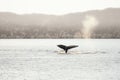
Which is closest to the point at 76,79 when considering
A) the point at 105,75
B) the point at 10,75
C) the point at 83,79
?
the point at 83,79

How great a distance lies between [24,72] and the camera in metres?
66.1

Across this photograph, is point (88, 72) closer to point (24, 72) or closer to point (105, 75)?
point (105, 75)

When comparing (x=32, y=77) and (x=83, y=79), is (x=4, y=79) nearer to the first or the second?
(x=32, y=77)

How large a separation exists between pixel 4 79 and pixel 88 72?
14.0 metres

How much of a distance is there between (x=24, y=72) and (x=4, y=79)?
868 cm

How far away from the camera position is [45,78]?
58719 millimetres

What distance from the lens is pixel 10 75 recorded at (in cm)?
6203

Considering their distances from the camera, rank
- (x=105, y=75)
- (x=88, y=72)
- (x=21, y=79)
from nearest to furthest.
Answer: (x=21, y=79) < (x=105, y=75) < (x=88, y=72)

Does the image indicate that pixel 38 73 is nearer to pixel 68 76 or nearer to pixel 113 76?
pixel 68 76

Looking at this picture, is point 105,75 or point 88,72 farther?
point 88,72

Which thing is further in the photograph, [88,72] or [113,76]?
[88,72]

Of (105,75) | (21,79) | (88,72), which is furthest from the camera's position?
(88,72)

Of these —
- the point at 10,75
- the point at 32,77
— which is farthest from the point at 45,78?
the point at 10,75

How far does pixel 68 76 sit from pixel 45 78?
375 centimetres
